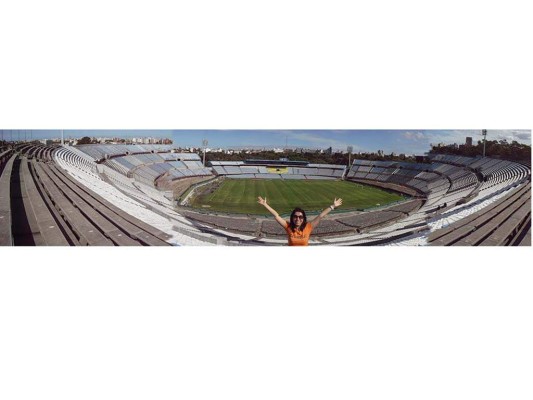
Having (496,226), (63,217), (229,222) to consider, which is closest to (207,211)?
(229,222)

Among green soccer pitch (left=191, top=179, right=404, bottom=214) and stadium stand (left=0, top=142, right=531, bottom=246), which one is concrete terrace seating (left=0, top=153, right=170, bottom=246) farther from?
green soccer pitch (left=191, top=179, right=404, bottom=214)

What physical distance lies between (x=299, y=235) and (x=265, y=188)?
209 centimetres

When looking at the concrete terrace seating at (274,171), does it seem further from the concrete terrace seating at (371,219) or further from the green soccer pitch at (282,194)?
the concrete terrace seating at (371,219)

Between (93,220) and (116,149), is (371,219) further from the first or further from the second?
(116,149)

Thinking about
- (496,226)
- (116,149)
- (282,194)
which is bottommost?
(496,226)

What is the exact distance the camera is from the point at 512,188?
529 cm

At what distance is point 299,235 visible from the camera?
384 cm

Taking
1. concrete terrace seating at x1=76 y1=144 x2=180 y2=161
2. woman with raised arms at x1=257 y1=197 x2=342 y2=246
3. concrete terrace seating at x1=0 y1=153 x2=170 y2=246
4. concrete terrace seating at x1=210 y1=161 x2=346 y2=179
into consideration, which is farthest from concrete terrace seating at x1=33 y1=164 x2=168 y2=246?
concrete terrace seating at x1=210 y1=161 x2=346 y2=179

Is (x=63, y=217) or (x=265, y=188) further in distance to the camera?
(x=265, y=188)

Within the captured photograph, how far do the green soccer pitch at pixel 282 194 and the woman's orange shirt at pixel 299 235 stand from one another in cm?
128

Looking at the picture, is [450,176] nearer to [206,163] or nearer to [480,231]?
[480,231]

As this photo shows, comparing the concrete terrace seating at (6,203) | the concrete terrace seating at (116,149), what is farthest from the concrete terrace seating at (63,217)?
the concrete terrace seating at (116,149)

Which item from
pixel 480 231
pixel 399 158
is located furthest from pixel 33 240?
pixel 480 231

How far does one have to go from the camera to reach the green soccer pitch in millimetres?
5398
